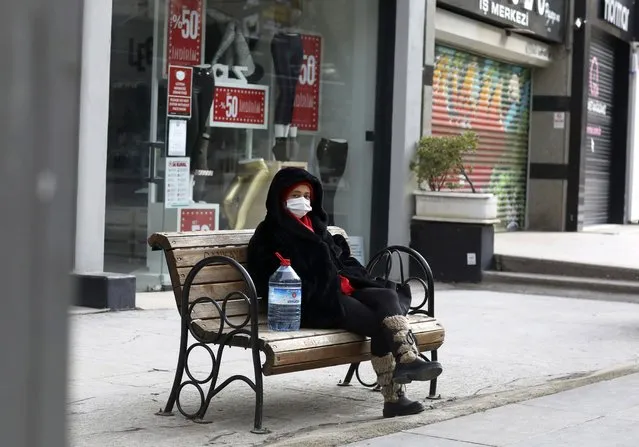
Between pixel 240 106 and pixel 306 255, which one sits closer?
pixel 306 255

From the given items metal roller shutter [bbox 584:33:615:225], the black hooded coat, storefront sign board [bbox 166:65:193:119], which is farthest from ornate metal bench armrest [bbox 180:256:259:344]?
metal roller shutter [bbox 584:33:615:225]

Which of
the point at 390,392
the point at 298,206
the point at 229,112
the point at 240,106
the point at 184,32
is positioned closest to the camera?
the point at 390,392

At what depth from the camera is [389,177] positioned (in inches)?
525

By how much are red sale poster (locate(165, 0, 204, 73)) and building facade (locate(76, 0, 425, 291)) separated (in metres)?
0.01

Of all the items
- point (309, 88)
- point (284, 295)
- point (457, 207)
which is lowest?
point (284, 295)

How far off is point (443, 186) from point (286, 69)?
2.43m

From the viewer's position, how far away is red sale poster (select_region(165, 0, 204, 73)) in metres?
10.9

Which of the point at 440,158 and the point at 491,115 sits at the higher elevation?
the point at 491,115

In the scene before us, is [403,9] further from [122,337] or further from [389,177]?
[122,337]

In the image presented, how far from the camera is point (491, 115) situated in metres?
17.7

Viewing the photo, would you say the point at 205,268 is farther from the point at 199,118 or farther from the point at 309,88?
the point at 309,88

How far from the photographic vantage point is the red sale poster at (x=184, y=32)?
431 inches

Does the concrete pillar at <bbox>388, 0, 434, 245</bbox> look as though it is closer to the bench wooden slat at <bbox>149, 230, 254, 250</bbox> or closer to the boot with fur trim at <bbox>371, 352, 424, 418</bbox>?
the bench wooden slat at <bbox>149, 230, 254, 250</bbox>

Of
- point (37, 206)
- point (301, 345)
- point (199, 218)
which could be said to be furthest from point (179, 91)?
point (37, 206)
